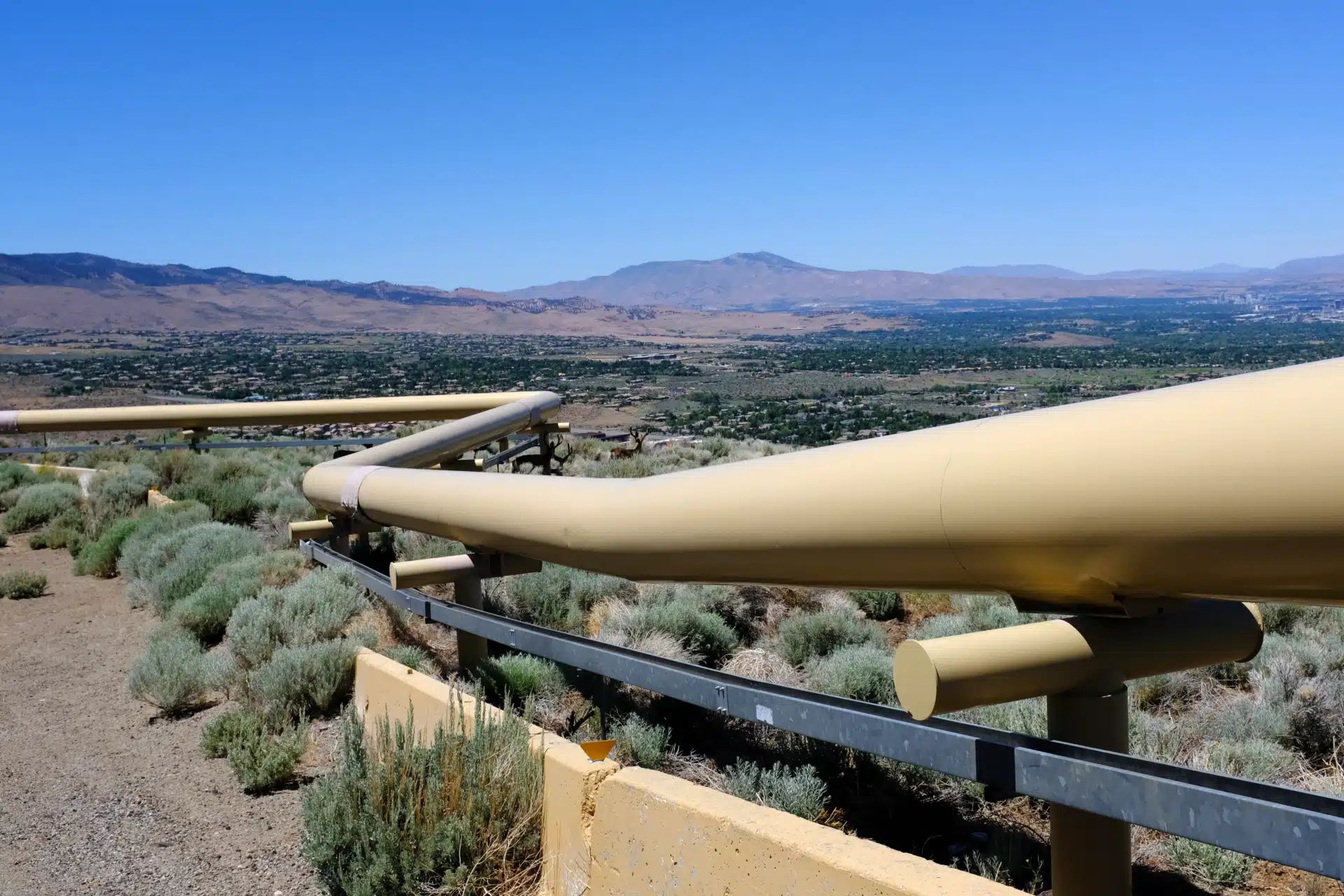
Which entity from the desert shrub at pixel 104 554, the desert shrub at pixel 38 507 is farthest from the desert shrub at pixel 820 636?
the desert shrub at pixel 38 507

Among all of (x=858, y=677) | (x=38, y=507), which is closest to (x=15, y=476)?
(x=38, y=507)

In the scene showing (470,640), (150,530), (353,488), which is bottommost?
(150,530)

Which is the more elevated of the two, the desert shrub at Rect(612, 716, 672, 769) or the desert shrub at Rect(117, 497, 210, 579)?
the desert shrub at Rect(612, 716, 672, 769)

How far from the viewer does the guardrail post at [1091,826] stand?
2229 millimetres

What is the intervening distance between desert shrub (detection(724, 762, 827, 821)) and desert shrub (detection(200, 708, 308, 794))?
1.77 metres

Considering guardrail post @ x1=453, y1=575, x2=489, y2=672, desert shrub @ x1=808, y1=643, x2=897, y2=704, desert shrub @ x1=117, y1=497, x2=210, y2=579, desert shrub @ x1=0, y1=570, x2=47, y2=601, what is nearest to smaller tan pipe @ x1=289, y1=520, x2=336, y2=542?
desert shrub @ x1=117, y1=497, x2=210, y2=579

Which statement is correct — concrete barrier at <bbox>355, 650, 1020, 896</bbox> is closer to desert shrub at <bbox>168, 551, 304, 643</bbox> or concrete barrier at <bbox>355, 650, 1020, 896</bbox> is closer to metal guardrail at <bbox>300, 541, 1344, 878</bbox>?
metal guardrail at <bbox>300, 541, 1344, 878</bbox>

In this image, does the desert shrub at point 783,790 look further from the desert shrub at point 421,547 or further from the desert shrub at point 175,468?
the desert shrub at point 175,468

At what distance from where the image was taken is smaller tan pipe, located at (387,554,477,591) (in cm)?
437

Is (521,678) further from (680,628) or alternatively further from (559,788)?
(559,788)

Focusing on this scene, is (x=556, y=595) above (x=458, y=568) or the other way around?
the other way around

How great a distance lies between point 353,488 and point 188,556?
3.65 metres

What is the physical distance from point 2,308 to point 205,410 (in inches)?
7129

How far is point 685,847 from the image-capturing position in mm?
2734
